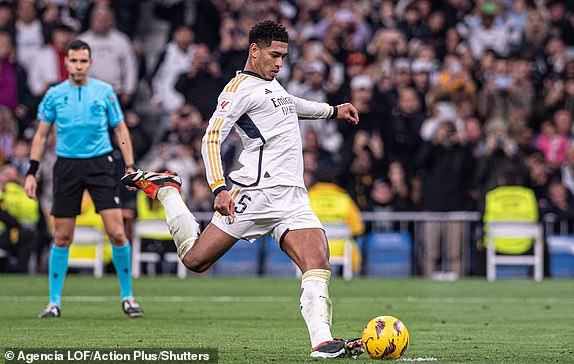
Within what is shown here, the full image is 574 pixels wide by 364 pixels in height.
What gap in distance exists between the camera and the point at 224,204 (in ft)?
26.3

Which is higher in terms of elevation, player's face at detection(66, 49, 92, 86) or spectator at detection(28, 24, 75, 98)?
spectator at detection(28, 24, 75, 98)

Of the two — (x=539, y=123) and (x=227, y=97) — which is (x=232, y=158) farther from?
(x=227, y=97)

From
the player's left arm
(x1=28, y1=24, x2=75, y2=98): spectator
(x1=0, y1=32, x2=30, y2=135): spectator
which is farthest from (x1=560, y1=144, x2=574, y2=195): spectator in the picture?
the player's left arm

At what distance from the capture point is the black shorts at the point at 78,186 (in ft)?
39.4

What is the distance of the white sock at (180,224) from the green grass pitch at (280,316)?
0.77 meters

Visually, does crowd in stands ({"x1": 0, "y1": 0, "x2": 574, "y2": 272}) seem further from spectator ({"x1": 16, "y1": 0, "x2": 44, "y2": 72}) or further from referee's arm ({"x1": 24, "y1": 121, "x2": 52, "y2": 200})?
referee's arm ({"x1": 24, "y1": 121, "x2": 52, "y2": 200})

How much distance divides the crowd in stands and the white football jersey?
11.2m

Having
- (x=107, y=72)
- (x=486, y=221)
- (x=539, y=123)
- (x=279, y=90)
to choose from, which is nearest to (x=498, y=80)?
(x=539, y=123)

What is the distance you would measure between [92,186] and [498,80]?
35.9 feet

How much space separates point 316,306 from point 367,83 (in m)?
12.9

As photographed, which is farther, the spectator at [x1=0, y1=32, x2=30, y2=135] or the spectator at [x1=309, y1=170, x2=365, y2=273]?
the spectator at [x1=0, y1=32, x2=30, y2=135]

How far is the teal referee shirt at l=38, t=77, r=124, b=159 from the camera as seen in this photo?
12.0 metres

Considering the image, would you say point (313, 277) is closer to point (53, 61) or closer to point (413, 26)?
point (53, 61)

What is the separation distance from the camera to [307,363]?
26.3 ft
